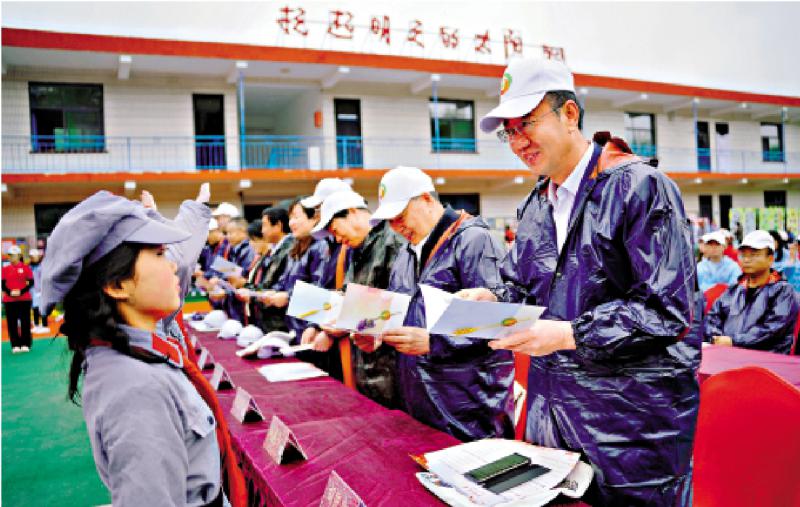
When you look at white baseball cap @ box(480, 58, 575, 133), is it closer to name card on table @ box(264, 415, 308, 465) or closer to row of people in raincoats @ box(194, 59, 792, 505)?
row of people in raincoats @ box(194, 59, 792, 505)

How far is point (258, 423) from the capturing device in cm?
221

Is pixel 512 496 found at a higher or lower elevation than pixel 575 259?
lower

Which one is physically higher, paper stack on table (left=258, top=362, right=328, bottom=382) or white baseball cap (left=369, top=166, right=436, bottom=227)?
white baseball cap (left=369, top=166, right=436, bottom=227)

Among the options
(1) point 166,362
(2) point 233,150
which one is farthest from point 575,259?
(2) point 233,150

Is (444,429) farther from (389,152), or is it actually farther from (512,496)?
(389,152)

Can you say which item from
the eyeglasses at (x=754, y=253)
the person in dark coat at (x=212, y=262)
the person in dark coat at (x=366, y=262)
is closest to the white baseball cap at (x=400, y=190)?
the person in dark coat at (x=366, y=262)

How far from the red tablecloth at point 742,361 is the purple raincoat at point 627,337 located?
1.71 meters

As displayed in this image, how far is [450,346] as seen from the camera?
7.67 ft

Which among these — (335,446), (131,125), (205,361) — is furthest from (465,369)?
(131,125)

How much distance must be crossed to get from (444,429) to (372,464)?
76cm

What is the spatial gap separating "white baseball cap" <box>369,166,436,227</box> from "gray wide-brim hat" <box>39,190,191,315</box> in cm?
146

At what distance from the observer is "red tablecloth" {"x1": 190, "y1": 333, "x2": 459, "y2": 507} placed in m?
1.54

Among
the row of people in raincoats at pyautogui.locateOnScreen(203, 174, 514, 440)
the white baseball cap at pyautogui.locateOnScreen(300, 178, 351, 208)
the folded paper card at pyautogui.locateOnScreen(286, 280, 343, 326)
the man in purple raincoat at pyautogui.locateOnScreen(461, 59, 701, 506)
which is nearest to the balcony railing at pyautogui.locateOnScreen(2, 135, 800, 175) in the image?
the white baseball cap at pyautogui.locateOnScreen(300, 178, 351, 208)

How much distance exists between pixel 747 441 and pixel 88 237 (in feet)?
6.41
